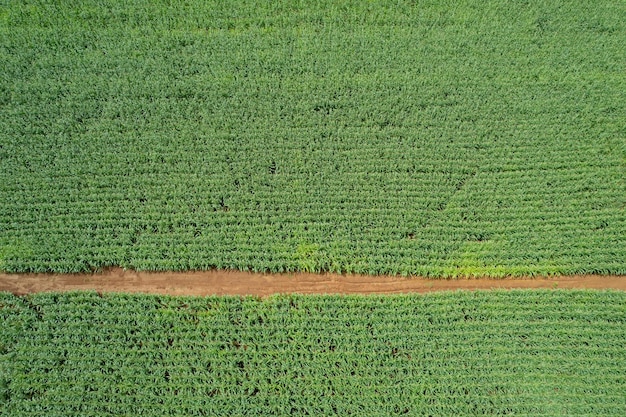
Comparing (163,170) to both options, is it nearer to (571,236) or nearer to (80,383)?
(80,383)

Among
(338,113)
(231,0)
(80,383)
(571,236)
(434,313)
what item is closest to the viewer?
(80,383)

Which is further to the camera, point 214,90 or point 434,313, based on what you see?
point 214,90

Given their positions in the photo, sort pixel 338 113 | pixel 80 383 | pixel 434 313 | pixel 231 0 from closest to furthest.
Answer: pixel 80 383
pixel 434 313
pixel 338 113
pixel 231 0

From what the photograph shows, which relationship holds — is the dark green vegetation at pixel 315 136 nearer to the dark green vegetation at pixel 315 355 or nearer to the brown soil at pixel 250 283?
the brown soil at pixel 250 283

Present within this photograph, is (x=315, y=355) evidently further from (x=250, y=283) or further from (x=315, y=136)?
(x=315, y=136)

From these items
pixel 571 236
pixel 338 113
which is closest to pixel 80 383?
pixel 338 113

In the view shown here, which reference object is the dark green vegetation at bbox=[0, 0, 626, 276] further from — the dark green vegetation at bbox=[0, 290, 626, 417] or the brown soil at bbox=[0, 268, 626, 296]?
the dark green vegetation at bbox=[0, 290, 626, 417]
